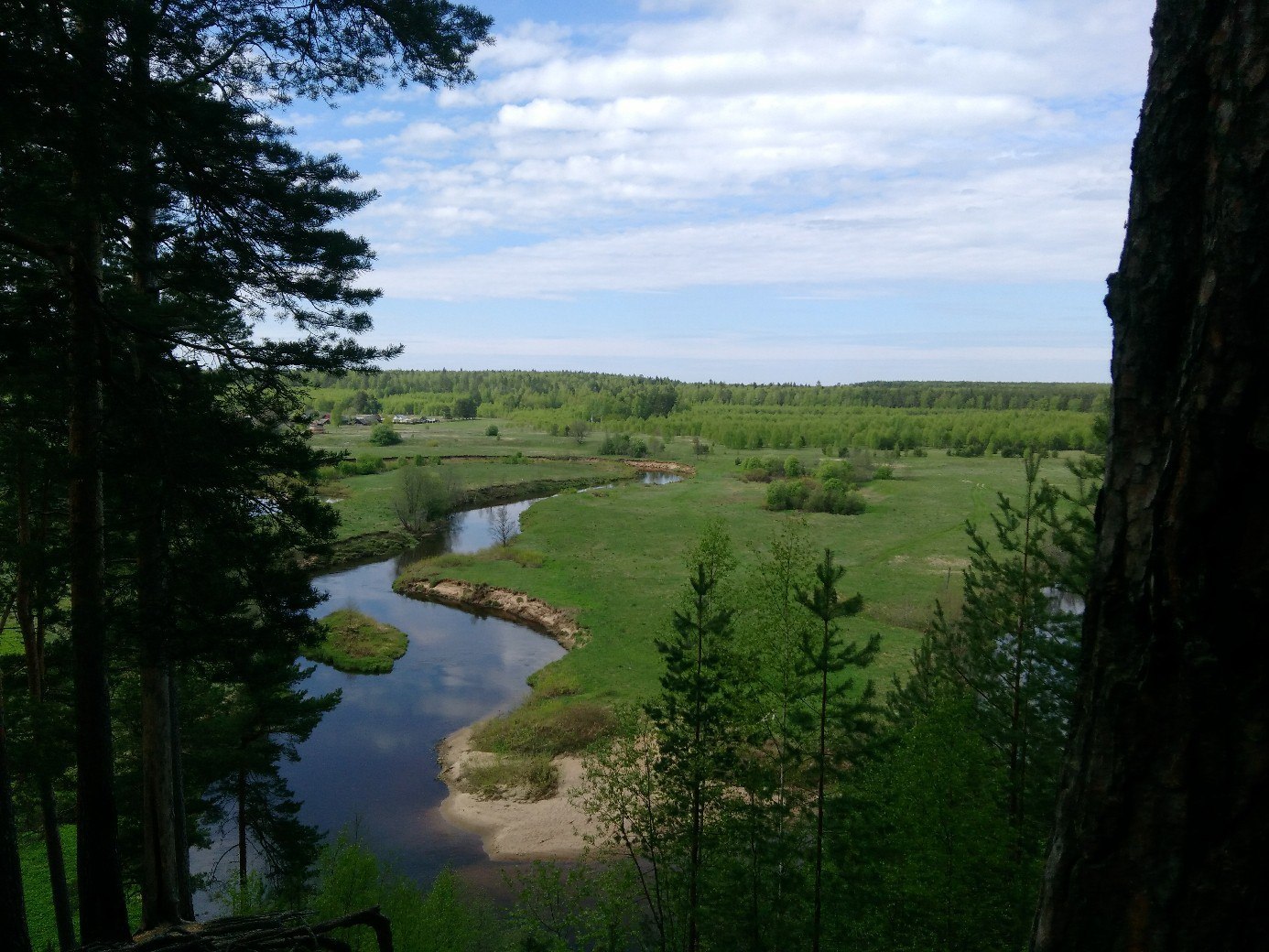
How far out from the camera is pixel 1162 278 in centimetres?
163

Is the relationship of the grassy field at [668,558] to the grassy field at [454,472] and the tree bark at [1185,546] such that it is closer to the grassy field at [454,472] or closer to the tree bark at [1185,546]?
the grassy field at [454,472]

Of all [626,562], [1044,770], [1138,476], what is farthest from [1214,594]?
[626,562]

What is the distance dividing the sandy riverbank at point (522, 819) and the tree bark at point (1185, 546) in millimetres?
16185

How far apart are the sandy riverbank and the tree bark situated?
53.1ft

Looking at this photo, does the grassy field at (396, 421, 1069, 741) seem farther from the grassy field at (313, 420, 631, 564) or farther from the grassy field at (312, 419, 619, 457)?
the grassy field at (312, 419, 619, 457)

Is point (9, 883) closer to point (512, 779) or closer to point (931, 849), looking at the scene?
point (931, 849)

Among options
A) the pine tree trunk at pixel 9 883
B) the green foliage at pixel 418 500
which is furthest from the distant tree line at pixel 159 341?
the green foliage at pixel 418 500

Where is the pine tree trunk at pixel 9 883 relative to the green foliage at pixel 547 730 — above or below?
above

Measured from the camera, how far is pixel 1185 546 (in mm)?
1541

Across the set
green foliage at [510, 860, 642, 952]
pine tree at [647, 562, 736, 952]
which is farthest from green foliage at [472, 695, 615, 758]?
pine tree at [647, 562, 736, 952]

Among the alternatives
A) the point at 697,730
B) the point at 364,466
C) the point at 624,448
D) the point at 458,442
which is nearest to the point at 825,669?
the point at 697,730

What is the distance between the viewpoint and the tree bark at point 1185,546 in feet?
4.76

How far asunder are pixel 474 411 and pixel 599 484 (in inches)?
2832

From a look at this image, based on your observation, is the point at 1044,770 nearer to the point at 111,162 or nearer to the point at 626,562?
the point at 111,162
